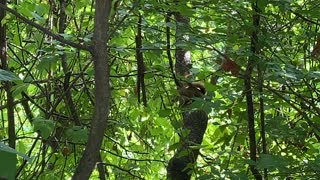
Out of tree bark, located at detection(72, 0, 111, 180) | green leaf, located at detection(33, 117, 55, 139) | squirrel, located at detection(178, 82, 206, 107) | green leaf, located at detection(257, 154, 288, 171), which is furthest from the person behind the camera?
squirrel, located at detection(178, 82, 206, 107)

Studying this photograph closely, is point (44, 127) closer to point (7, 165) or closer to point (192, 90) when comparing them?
point (192, 90)

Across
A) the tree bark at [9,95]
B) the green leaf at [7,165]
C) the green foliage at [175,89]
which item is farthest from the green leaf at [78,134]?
the green leaf at [7,165]

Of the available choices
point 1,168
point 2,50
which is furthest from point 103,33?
point 2,50

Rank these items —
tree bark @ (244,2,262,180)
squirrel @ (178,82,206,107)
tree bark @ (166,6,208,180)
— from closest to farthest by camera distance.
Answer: tree bark @ (244,2,262,180), squirrel @ (178,82,206,107), tree bark @ (166,6,208,180)

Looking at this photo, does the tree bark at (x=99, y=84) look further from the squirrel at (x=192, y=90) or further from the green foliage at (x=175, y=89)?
the squirrel at (x=192, y=90)

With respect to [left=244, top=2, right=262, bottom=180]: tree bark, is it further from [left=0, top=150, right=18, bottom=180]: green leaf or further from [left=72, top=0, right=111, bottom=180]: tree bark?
[left=0, top=150, right=18, bottom=180]: green leaf

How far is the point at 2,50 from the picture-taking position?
1453 mm

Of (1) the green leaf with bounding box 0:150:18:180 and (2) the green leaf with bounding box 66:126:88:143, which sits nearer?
(1) the green leaf with bounding box 0:150:18:180

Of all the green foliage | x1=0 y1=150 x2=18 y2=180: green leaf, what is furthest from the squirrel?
x1=0 y1=150 x2=18 y2=180: green leaf

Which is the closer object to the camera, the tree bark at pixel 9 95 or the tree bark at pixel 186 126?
the tree bark at pixel 9 95

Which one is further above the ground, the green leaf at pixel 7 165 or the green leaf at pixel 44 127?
the green leaf at pixel 7 165

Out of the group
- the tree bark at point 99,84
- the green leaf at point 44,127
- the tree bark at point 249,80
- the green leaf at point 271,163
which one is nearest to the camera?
the tree bark at point 99,84

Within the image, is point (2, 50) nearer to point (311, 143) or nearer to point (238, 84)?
point (238, 84)

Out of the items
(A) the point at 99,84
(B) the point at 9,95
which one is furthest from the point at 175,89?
(A) the point at 99,84
